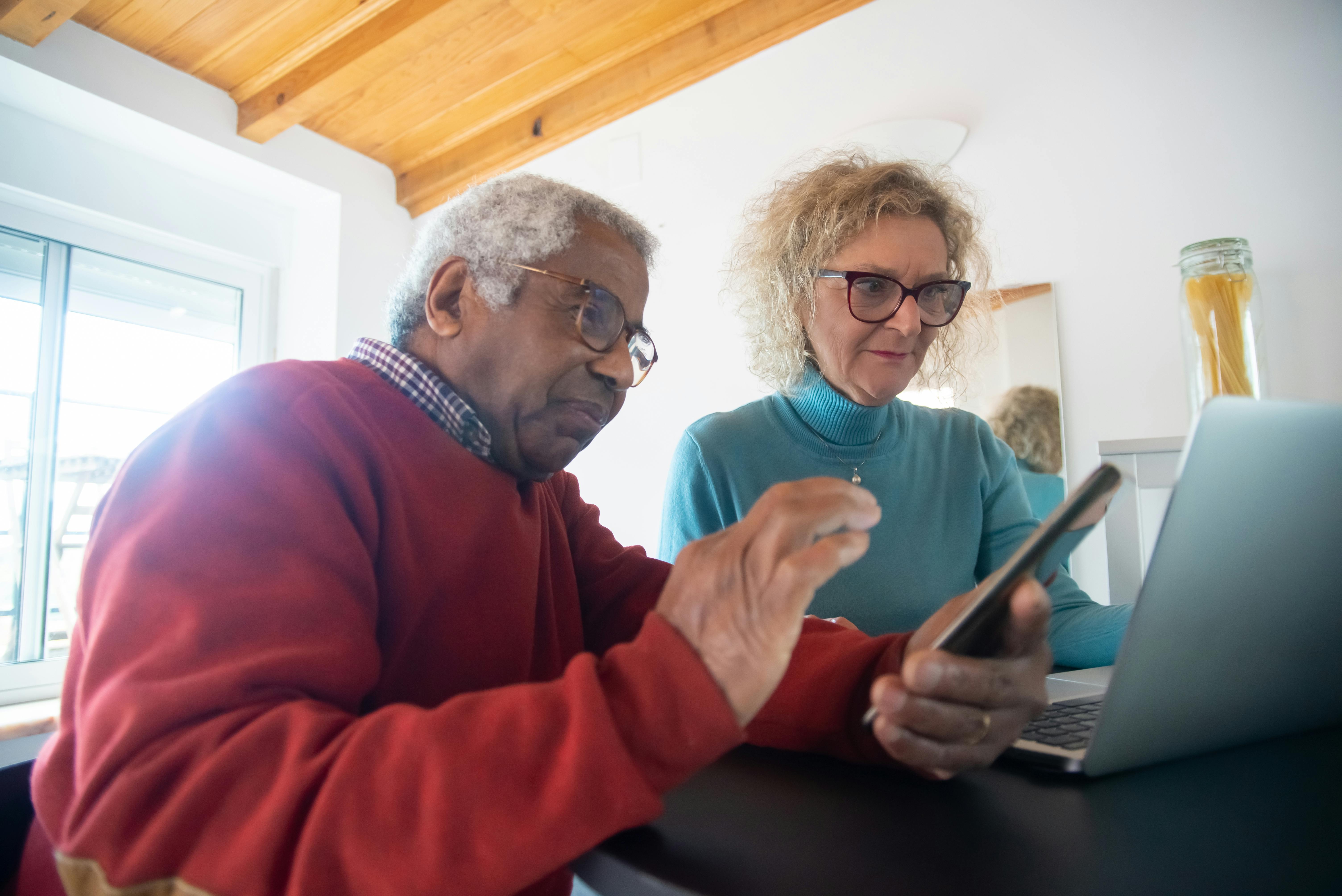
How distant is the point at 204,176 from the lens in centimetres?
352

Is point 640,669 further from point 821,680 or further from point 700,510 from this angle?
point 700,510

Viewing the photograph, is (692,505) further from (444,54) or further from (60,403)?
(60,403)

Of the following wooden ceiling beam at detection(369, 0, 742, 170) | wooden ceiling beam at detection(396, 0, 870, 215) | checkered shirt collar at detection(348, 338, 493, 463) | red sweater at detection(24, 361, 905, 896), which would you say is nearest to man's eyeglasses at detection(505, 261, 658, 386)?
checkered shirt collar at detection(348, 338, 493, 463)

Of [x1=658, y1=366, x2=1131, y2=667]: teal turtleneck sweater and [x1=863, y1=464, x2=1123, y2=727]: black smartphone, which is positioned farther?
[x1=658, y1=366, x2=1131, y2=667]: teal turtleneck sweater

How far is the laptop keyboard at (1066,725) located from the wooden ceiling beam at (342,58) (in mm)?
2999

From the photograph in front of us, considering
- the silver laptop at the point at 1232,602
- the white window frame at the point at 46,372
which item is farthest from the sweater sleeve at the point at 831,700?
the white window frame at the point at 46,372

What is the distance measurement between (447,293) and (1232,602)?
0.86m

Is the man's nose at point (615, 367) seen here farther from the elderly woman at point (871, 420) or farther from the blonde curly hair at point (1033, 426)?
the blonde curly hair at point (1033, 426)

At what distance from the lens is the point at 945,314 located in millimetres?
1514

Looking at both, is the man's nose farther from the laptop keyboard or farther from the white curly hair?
the laptop keyboard

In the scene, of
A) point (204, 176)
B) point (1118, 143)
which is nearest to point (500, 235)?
point (1118, 143)

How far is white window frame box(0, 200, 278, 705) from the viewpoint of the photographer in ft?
9.72

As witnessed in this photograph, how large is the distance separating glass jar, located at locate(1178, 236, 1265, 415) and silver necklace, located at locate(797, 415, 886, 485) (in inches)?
28.2

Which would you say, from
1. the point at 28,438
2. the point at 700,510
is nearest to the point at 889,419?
the point at 700,510
